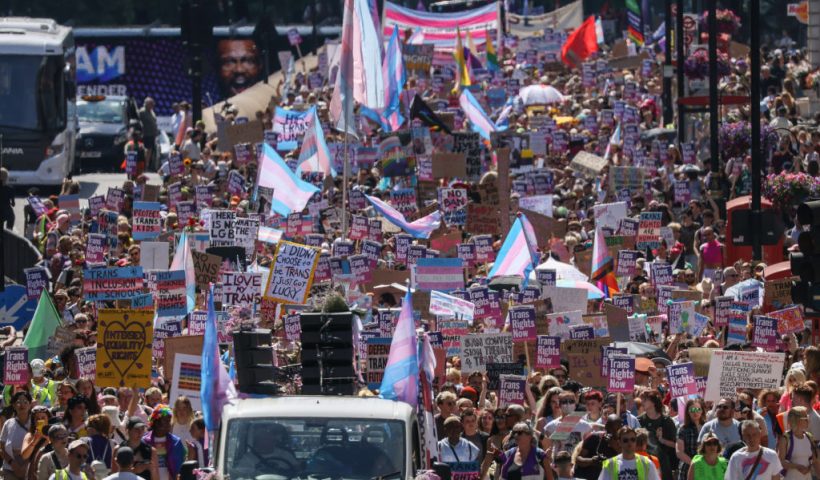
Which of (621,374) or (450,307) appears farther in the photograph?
(450,307)

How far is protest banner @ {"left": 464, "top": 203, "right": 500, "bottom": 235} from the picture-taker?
24.0 metres

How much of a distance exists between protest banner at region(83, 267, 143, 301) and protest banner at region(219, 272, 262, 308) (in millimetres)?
821

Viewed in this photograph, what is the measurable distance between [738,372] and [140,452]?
4.65 metres

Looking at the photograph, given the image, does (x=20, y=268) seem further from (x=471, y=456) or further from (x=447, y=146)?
(x=471, y=456)

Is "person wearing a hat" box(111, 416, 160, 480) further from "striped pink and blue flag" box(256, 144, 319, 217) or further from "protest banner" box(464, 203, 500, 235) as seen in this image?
"protest banner" box(464, 203, 500, 235)

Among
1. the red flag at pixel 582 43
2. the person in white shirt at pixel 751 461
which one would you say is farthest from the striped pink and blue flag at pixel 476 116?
the person in white shirt at pixel 751 461

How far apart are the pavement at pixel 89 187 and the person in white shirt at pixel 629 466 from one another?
20.5m

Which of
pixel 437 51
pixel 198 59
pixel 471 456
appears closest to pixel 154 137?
pixel 198 59

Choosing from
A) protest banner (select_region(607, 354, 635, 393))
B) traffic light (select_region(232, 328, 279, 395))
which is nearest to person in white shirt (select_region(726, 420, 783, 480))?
protest banner (select_region(607, 354, 635, 393))

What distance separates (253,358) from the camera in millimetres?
13125

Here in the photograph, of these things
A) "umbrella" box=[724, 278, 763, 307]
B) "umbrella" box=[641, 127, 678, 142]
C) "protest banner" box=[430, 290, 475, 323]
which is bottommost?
"protest banner" box=[430, 290, 475, 323]

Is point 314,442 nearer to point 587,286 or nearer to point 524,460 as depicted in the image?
point 524,460

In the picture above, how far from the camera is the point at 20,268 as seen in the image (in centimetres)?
2552

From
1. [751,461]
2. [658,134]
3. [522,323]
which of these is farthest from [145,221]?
[658,134]
